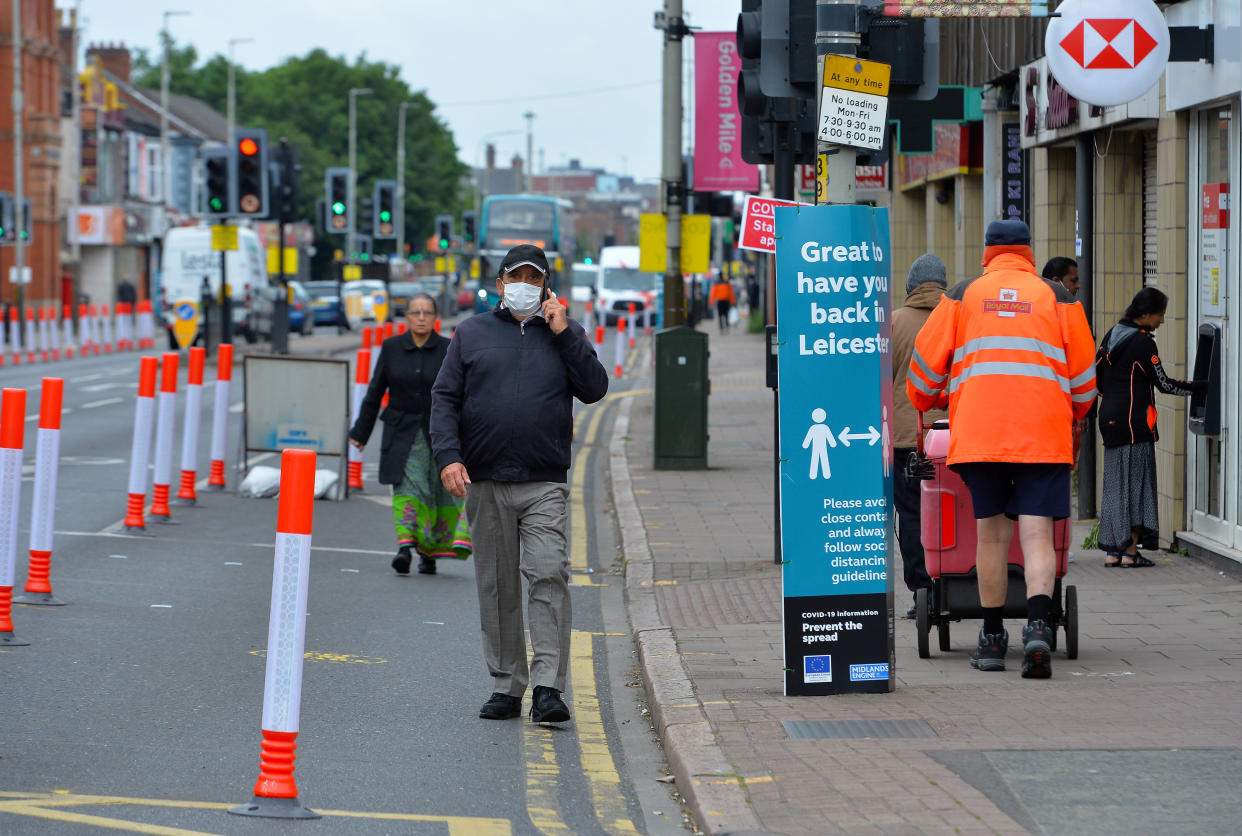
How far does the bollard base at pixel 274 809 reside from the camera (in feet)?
18.6

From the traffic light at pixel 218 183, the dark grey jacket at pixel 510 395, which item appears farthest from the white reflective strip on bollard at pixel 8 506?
the traffic light at pixel 218 183

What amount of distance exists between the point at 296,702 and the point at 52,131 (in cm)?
6512

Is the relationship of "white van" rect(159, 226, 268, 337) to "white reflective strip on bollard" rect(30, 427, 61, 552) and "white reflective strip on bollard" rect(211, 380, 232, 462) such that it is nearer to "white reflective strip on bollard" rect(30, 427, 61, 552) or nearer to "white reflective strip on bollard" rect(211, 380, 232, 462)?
"white reflective strip on bollard" rect(211, 380, 232, 462)

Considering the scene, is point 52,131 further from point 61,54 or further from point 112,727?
point 112,727

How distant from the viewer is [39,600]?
9930 millimetres

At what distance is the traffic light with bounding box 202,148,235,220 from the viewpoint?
100 ft

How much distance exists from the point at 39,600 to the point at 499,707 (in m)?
3.71

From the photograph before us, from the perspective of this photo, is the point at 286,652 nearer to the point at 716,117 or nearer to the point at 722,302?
the point at 716,117

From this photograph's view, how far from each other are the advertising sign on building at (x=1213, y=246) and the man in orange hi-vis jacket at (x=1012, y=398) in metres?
3.49

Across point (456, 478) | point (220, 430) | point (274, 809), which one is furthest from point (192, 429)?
point (274, 809)

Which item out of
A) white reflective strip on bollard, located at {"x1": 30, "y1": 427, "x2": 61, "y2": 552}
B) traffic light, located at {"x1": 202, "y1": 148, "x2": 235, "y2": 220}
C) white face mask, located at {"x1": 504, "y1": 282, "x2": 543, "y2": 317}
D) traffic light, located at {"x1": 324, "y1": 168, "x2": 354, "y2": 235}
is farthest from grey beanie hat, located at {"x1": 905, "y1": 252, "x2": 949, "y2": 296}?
traffic light, located at {"x1": 324, "y1": 168, "x2": 354, "y2": 235}

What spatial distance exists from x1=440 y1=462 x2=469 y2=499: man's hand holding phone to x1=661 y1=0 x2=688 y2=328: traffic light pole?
40.5 feet

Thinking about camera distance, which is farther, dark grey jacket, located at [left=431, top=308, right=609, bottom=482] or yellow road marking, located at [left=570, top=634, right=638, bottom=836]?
dark grey jacket, located at [left=431, top=308, right=609, bottom=482]

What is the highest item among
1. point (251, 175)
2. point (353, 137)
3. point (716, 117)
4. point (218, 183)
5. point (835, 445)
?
point (353, 137)
